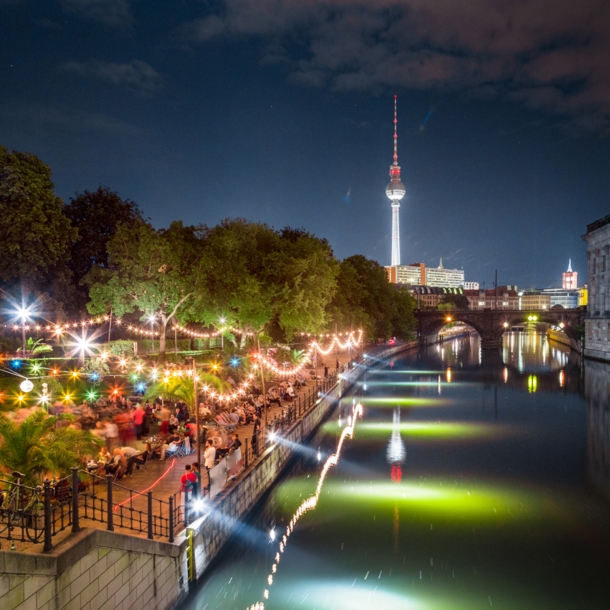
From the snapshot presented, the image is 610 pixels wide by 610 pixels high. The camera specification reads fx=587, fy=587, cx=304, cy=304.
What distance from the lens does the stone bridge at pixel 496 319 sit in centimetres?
9312

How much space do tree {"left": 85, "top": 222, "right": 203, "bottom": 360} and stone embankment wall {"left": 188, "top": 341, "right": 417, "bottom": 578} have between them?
11.0 metres

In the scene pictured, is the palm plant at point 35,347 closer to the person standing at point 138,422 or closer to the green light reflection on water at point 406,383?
the person standing at point 138,422

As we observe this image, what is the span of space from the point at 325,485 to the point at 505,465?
8830 mm

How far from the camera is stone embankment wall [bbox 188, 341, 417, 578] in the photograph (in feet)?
43.7

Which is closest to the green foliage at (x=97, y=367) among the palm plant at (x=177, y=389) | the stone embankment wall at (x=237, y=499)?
the palm plant at (x=177, y=389)

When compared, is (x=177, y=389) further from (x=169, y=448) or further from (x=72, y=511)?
(x=72, y=511)

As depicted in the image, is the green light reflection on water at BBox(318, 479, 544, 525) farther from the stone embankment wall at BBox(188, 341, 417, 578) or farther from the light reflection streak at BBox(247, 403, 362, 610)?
the stone embankment wall at BBox(188, 341, 417, 578)

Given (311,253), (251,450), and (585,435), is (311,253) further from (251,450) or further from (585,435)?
(251,450)

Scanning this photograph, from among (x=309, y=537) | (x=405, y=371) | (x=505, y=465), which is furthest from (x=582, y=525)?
(x=405, y=371)

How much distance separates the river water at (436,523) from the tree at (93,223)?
2097 cm

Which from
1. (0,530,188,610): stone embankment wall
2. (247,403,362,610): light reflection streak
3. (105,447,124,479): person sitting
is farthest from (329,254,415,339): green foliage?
(0,530,188,610): stone embankment wall

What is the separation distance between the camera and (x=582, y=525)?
19391 mm

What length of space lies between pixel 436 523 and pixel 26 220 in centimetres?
2667

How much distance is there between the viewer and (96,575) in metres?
8.98
